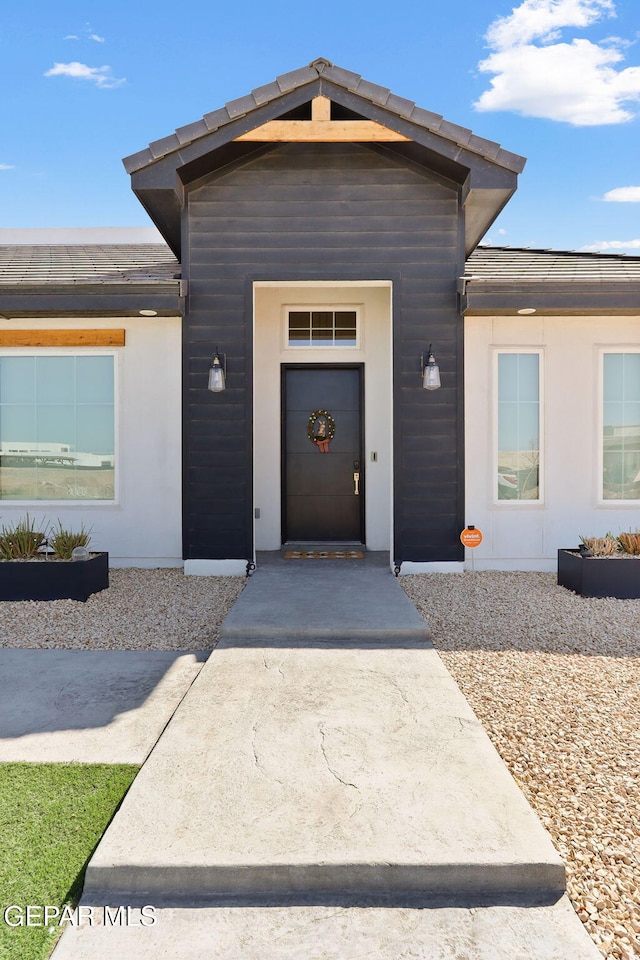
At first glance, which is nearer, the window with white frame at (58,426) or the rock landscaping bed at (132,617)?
the rock landscaping bed at (132,617)

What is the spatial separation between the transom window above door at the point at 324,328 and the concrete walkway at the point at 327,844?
4.90 m

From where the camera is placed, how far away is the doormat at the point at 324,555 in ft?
21.1

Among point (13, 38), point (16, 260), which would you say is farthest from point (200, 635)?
point (13, 38)

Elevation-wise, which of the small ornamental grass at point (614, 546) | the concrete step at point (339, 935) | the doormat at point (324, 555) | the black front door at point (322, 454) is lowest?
the concrete step at point (339, 935)

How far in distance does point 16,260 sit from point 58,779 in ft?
23.5

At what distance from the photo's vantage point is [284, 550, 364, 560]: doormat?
6422 millimetres

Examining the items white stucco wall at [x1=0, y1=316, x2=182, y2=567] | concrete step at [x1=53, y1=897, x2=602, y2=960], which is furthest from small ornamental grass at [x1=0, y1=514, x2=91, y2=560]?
concrete step at [x1=53, y1=897, x2=602, y2=960]

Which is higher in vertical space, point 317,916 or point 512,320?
point 512,320

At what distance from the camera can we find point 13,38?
8.88 meters

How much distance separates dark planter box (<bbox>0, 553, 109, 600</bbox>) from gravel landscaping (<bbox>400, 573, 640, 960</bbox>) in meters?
2.86

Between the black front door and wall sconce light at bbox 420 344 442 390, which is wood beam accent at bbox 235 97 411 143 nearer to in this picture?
wall sconce light at bbox 420 344 442 390

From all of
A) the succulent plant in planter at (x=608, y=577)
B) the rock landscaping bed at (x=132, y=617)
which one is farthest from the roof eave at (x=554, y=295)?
the rock landscaping bed at (x=132, y=617)

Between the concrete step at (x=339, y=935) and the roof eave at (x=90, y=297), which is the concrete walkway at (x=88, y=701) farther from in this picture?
the roof eave at (x=90, y=297)

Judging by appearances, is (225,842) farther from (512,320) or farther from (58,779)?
(512,320)
